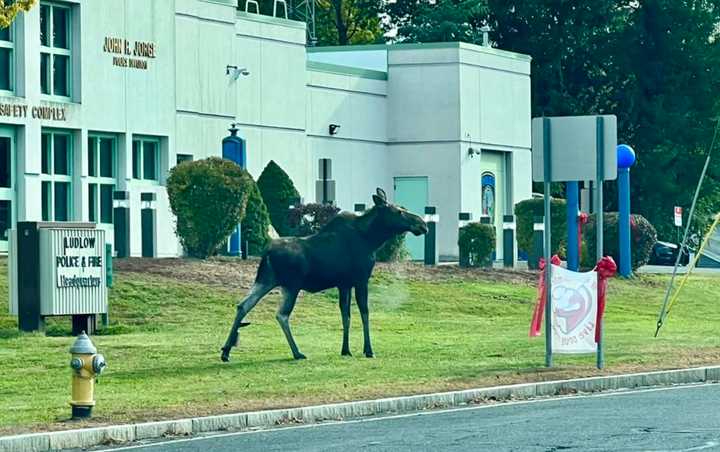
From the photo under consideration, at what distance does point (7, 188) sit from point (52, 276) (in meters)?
11.6

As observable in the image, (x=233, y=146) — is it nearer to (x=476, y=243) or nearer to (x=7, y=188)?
(x=476, y=243)

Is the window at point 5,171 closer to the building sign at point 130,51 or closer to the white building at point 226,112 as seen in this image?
the white building at point 226,112

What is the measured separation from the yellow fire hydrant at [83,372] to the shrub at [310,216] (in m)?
20.8

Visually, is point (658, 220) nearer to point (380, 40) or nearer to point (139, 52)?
point (380, 40)

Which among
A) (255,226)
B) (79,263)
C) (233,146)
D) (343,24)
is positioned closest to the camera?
(79,263)

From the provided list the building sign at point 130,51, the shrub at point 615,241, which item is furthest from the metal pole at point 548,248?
the shrub at point 615,241

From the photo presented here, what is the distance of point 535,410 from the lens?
1820 centimetres

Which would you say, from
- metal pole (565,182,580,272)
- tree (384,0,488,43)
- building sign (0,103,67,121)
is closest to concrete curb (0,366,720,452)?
metal pole (565,182,580,272)

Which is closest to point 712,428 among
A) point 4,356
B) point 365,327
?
point 365,327

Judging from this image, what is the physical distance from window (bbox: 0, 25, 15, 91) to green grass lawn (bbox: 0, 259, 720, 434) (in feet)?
20.5

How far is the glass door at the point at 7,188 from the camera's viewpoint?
123 feet

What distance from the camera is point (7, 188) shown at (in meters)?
37.5

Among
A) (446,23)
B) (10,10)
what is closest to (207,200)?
(10,10)

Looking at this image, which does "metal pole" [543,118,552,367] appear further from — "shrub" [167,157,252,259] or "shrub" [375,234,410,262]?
"shrub" [375,234,410,262]
